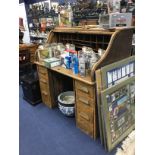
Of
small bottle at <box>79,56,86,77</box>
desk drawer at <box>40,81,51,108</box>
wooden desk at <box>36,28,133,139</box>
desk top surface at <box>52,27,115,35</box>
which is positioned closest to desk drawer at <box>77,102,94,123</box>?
wooden desk at <box>36,28,133,139</box>

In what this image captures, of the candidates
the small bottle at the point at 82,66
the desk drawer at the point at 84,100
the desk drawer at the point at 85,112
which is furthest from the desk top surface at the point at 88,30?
the desk drawer at the point at 85,112

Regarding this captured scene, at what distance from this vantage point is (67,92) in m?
2.77

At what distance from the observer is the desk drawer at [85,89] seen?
1.91 m

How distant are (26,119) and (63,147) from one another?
88cm

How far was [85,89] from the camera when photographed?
6.51 feet

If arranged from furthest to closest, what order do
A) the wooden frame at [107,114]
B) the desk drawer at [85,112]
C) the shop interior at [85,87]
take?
the desk drawer at [85,112], the shop interior at [85,87], the wooden frame at [107,114]

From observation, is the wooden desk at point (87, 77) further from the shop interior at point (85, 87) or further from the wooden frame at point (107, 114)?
the wooden frame at point (107, 114)

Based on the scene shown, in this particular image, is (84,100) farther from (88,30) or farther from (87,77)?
(88,30)

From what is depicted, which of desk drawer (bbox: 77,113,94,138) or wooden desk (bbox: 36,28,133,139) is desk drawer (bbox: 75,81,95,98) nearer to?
wooden desk (bbox: 36,28,133,139)

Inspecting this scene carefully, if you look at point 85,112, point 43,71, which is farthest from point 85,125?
point 43,71

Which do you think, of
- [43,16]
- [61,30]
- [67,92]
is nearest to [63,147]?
[67,92]

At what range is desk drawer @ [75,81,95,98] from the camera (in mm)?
1913
